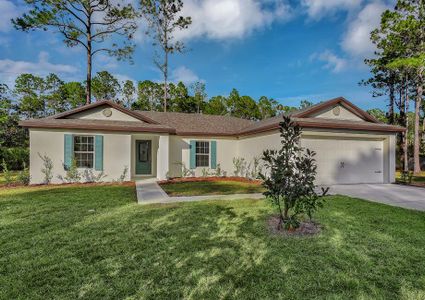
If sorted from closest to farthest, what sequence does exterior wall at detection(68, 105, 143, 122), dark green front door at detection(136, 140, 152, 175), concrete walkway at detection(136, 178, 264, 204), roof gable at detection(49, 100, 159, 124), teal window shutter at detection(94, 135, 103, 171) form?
concrete walkway at detection(136, 178, 264, 204), teal window shutter at detection(94, 135, 103, 171), roof gable at detection(49, 100, 159, 124), exterior wall at detection(68, 105, 143, 122), dark green front door at detection(136, 140, 152, 175)

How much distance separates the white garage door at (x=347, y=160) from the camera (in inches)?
447

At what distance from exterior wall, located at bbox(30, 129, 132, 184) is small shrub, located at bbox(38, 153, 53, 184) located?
0.38ft

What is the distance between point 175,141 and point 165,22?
13.9m

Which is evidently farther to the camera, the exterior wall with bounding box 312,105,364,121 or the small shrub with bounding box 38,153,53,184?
the exterior wall with bounding box 312,105,364,121

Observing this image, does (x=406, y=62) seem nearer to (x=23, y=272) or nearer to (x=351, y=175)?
(x=351, y=175)

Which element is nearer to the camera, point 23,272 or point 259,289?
point 259,289

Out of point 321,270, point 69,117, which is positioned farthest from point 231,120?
point 321,270

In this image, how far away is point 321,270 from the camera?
11.0 ft

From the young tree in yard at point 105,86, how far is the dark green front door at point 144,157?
21.4m

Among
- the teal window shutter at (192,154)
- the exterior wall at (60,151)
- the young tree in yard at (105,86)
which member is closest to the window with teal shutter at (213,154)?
the teal window shutter at (192,154)

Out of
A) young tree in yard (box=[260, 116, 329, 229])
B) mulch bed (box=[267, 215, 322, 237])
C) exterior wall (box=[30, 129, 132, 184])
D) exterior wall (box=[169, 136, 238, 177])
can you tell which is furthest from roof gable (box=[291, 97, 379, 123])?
exterior wall (box=[30, 129, 132, 184])

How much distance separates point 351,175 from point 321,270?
986 centimetres

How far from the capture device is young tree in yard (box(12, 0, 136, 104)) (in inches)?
645

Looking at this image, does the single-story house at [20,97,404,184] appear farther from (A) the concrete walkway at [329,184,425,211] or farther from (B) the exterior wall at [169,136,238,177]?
(A) the concrete walkway at [329,184,425,211]
